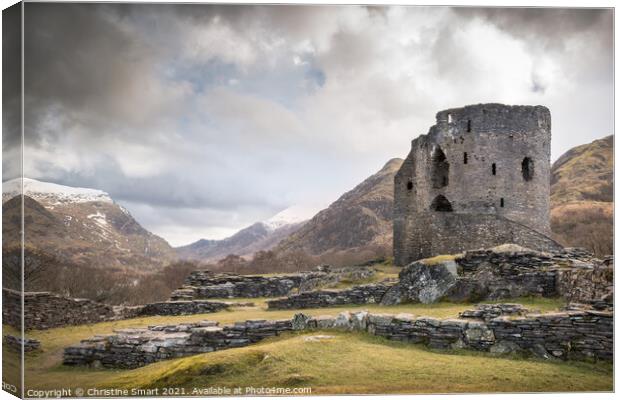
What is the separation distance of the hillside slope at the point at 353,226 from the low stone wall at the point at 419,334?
53.6 m

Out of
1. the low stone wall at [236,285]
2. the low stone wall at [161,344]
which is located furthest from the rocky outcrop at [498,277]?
the low stone wall at [236,285]

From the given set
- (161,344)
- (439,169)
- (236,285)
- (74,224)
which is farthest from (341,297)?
(439,169)

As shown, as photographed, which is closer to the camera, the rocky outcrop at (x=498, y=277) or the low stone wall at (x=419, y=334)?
the low stone wall at (x=419, y=334)

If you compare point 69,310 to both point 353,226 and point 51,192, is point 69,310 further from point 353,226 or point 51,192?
point 353,226

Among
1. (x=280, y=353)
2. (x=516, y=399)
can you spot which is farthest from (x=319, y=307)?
(x=516, y=399)

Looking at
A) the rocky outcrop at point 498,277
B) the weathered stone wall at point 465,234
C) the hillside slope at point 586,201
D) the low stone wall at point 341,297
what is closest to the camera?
the rocky outcrop at point 498,277

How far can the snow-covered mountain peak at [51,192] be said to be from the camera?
37.1 ft

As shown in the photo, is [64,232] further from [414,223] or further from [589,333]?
[414,223]

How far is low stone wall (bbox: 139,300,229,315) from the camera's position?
20.7 meters

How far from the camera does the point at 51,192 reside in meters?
12.2

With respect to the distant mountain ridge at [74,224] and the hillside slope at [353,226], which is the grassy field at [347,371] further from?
the hillside slope at [353,226]

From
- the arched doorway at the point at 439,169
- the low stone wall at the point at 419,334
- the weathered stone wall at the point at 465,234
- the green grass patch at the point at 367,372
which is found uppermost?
the arched doorway at the point at 439,169

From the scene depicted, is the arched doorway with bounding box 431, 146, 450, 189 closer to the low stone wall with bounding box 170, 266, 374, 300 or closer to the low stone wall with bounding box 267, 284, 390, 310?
the low stone wall with bounding box 170, 266, 374, 300

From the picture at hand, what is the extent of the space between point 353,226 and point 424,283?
67121mm
